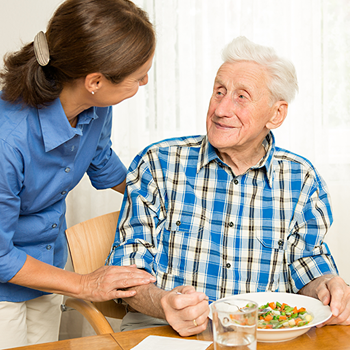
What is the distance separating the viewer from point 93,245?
173 centimetres

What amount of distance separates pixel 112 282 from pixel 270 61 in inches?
40.1

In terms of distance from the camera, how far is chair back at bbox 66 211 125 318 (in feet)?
5.47

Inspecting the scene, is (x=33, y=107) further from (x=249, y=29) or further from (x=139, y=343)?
(x=249, y=29)

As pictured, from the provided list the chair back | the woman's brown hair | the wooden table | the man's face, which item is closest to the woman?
the woman's brown hair

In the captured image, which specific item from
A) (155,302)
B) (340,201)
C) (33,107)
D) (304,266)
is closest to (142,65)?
(33,107)

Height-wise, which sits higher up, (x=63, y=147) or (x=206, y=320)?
(x=63, y=147)

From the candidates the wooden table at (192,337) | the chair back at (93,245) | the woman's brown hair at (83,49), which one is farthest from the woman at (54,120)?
the wooden table at (192,337)

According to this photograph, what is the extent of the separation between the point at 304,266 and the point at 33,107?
111 centimetres

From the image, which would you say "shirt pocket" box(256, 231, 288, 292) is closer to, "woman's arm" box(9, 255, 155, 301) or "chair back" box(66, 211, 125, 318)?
"woman's arm" box(9, 255, 155, 301)

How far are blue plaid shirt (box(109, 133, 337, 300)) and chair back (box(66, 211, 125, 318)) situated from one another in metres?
0.19

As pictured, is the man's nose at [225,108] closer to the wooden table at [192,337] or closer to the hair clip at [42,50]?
the hair clip at [42,50]

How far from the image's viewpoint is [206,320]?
1101mm

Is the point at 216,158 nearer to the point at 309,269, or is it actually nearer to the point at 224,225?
the point at 224,225

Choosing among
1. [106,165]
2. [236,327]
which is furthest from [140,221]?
[236,327]
